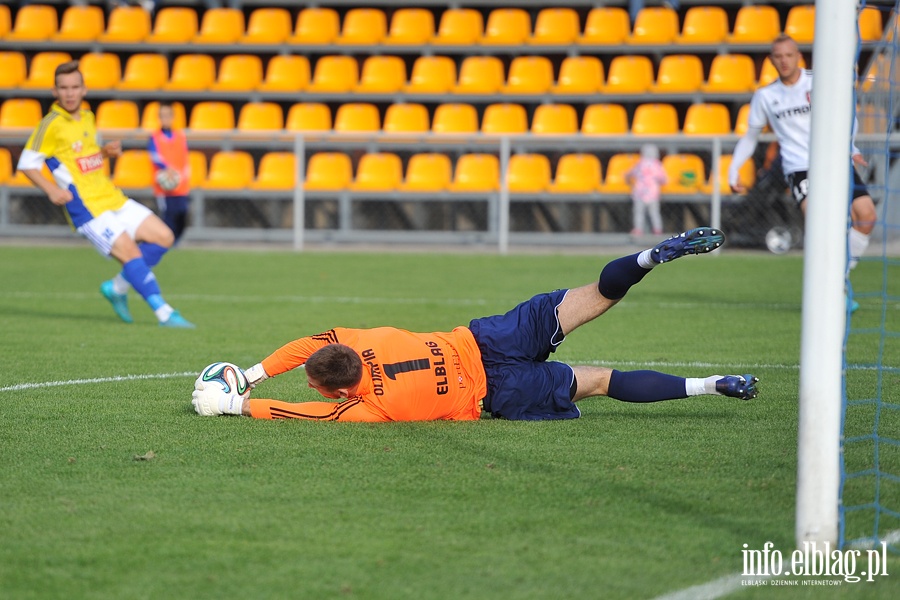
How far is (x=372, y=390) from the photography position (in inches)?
221

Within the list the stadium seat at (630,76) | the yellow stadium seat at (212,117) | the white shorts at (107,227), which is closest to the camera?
the white shorts at (107,227)

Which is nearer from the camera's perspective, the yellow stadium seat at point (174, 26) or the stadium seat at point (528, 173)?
the stadium seat at point (528, 173)

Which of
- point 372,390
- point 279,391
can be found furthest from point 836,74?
point 279,391

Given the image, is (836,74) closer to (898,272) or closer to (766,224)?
(898,272)

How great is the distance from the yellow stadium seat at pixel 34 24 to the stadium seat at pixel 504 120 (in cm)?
898

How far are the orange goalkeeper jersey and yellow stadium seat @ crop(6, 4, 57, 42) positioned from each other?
19.0 metres

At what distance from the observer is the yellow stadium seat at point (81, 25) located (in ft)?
73.6

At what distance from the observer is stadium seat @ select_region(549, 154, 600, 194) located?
63.1ft

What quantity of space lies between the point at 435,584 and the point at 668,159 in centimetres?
1628

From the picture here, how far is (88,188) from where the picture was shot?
10.1 metres

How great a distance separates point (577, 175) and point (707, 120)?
2396mm

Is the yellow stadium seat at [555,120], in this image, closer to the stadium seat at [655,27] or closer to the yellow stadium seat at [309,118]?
the stadium seat at [655,27]

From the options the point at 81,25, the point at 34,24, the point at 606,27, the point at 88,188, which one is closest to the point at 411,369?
the point at 88,188

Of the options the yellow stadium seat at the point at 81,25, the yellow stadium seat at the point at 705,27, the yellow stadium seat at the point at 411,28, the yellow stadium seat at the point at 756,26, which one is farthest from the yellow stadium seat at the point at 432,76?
the yellow stadium seat at the point at 81,25
